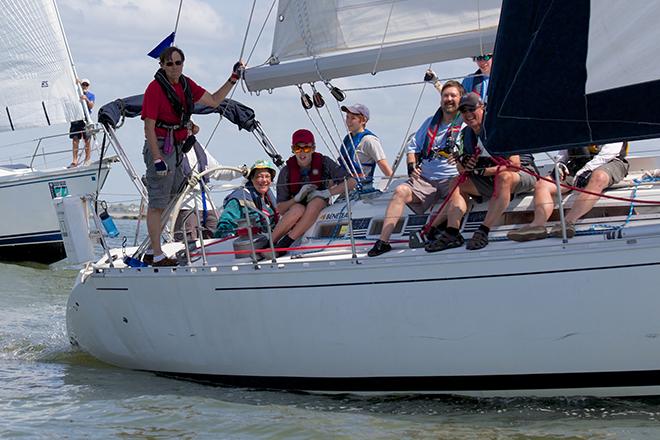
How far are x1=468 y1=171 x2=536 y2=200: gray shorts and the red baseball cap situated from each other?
1500 mm

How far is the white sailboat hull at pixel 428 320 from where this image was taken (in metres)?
6.55

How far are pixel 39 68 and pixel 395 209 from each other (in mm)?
15865

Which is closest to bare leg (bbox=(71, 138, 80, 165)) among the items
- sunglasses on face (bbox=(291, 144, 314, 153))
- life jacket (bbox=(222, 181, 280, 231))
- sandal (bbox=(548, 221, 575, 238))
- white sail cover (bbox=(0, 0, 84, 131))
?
white sail cover (bbox=(0, 0, 84, 131))

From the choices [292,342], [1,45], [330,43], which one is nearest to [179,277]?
[292,342]

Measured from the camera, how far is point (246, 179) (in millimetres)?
8727

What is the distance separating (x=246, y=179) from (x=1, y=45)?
1470 cm

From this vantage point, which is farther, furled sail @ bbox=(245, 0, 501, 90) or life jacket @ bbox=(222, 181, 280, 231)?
life jacket @ bbox=(222, 181, 280, 231)

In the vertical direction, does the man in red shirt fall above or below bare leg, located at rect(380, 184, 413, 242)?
above

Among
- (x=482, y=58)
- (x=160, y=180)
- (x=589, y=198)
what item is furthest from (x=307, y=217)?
(x=589, y=198)

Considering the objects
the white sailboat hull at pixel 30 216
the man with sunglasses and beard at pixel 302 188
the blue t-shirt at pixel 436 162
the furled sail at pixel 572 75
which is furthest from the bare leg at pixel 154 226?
the white sailboat hull at pixel 30 216

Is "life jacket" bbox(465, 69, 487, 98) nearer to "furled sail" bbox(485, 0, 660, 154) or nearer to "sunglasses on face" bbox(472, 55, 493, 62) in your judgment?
"sunglasses on face" bbox(472, 55, 493, 62)

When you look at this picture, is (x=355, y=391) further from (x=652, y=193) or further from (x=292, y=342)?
(x=652, y=193)

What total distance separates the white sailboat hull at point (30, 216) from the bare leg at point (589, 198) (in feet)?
51.7

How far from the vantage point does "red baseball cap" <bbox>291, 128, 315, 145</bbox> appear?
833cm
